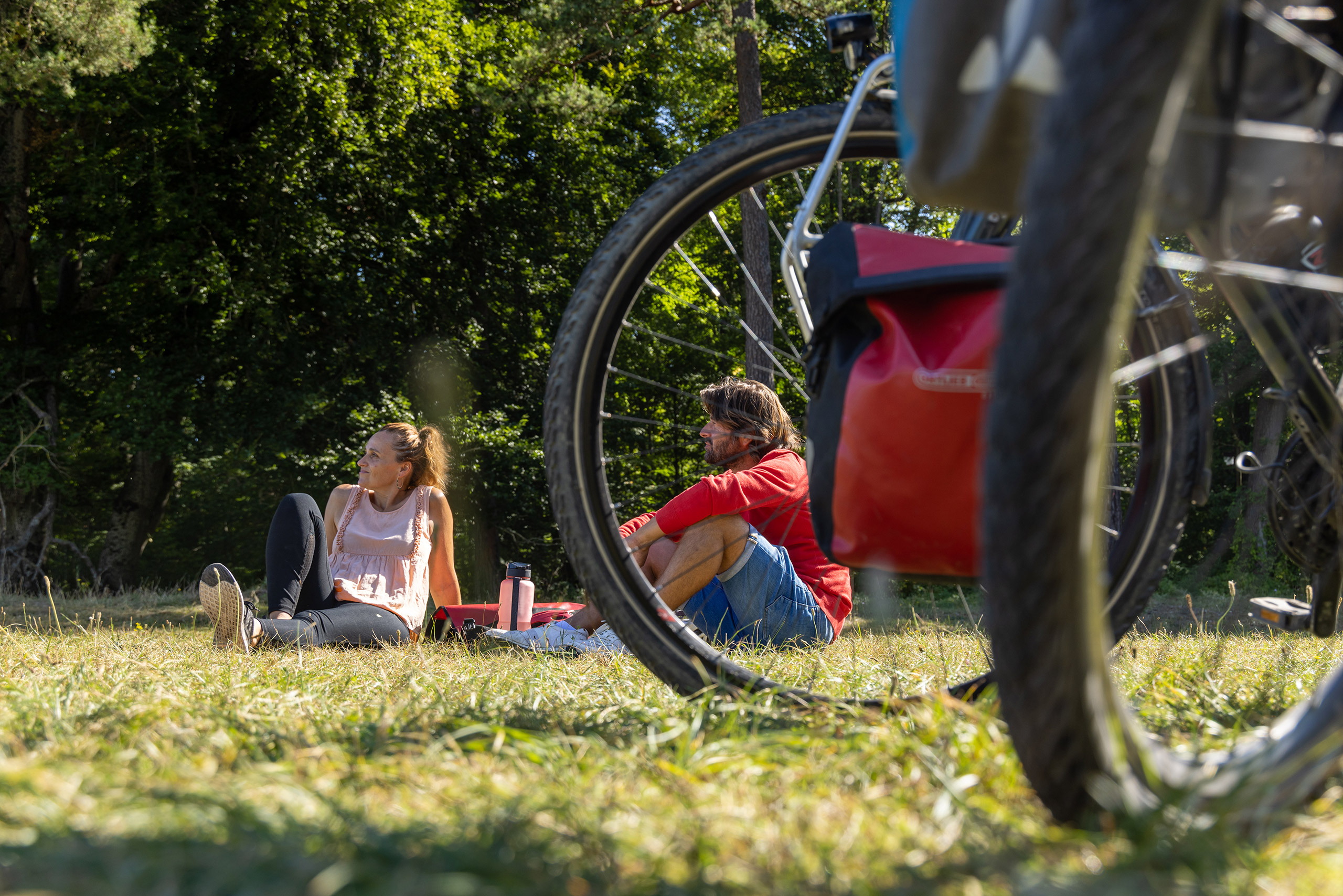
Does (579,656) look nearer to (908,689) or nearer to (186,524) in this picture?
Answer: (908,689)

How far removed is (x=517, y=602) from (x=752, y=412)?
5.53 feet

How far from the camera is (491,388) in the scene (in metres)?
13.1

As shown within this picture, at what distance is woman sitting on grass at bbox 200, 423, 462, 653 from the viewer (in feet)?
11.5

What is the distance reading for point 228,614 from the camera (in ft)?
10.5

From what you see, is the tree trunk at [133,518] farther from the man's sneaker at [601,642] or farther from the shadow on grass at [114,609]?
the man's sneaker at [601,642]

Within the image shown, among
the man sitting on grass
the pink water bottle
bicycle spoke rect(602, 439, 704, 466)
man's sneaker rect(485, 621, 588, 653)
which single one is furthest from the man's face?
the pink water bottle

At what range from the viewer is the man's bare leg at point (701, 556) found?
348 cm

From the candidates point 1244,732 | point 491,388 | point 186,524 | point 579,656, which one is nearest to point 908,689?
point 1244,732

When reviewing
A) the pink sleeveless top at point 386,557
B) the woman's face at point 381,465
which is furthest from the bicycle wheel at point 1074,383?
the woman's face at point 381,465

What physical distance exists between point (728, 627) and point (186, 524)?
1923 centimetres

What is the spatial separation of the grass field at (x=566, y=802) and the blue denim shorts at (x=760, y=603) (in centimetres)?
164

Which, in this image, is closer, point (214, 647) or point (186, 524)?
point (214, 647)

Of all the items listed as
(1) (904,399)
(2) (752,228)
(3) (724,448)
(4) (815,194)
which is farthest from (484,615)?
(2) (752,228)

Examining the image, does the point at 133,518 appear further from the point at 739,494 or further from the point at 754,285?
the point at 754,285
